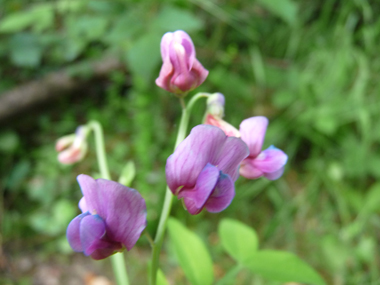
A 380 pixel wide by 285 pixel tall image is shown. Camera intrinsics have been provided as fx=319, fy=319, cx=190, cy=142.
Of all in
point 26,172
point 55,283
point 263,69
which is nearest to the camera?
point 55,283

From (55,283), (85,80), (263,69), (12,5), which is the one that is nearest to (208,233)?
(55,283)

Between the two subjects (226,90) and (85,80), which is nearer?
(226,90)

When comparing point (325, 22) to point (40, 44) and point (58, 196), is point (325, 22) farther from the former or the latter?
point (58, 196)

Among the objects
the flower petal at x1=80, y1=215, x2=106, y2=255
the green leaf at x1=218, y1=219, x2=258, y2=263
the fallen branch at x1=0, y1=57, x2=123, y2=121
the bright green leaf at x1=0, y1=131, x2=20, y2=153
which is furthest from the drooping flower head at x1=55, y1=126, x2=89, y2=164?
the fallen branch at x1=0, y1=57, x2=123, y2=121

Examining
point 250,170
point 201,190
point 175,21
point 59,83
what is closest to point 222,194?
point 201,190

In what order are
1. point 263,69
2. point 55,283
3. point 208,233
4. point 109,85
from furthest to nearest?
point 109,85 < point 263,69 < point 208,233 < point 55,283

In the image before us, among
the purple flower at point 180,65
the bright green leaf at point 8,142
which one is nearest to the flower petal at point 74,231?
the purple flower at point 180,65

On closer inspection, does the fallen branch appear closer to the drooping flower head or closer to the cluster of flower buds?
the drooping flower head
